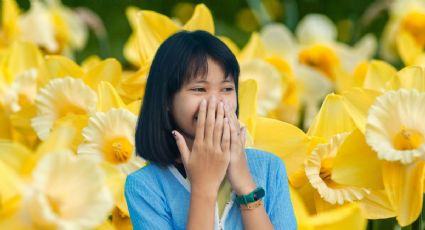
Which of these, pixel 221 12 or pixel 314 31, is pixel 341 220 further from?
pixel 221 12

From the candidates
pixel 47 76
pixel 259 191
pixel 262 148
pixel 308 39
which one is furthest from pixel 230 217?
pixel 308 39

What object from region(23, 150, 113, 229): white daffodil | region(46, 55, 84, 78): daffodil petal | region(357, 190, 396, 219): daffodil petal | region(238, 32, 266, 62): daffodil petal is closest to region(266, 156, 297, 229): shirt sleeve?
region(357, 190, 396, 219): daffodil petal

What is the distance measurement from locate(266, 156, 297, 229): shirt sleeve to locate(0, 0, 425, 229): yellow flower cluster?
0.03 ft

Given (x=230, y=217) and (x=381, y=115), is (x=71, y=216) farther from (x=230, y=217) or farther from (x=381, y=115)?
(x=381, y=115)

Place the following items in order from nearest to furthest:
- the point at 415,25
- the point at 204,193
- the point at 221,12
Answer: the point at 204,193 → the point at 415,25 → the point at 221,12

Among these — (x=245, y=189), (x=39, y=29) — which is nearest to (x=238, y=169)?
(x=245, y=189)

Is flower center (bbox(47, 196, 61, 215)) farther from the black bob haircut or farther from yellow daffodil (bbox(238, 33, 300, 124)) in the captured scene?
yellow daffodil (bbox(238, 33, 300, 124))

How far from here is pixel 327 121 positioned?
0.89 metres

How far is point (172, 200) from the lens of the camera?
74 centimetres

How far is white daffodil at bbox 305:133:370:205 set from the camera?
2.71 ft

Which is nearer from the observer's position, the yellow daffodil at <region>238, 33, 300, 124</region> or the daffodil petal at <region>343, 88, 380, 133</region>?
the daffodil petal at <region>343, 88, 380, 133</region>

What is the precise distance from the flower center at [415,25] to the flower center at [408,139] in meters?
0.90

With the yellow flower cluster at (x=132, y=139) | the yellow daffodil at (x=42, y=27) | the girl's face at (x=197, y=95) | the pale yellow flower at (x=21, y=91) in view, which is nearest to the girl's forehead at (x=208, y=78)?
the girl's face at (x=197, y=95)

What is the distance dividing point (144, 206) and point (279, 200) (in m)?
0.10
